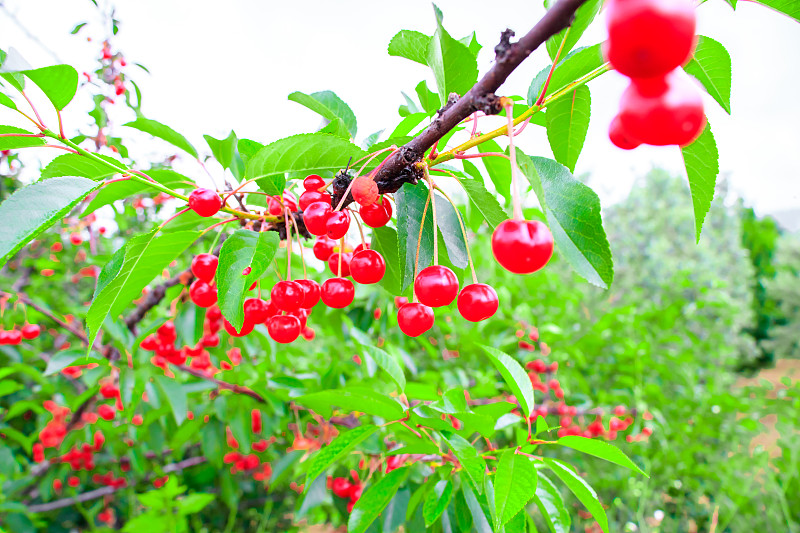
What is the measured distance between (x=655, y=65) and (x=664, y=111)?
4cm

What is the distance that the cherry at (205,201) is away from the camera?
0.82 metres

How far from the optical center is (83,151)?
→ 2.54 feet

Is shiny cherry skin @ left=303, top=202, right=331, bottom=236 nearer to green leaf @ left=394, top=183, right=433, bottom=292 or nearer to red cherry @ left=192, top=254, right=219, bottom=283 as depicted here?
green leaf @ left=394, top=183, right=433, bottom=292

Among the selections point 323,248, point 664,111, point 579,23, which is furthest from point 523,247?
point 323,248

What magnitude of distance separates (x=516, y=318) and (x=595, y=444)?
227cm

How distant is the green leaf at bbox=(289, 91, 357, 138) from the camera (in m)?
0.96

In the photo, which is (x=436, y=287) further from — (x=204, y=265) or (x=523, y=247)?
(x=204, y=265)

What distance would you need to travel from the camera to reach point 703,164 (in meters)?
0.74

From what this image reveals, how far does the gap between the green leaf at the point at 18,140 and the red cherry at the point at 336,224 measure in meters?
0.52

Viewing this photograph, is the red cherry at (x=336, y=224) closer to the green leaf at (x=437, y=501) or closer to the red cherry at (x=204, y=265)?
the red cherry at (x=204, y=265)

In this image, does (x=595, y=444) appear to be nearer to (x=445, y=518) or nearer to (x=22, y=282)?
(x=445, y=518)

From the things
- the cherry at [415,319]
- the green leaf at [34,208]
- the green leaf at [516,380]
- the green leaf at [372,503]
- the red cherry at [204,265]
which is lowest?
the green leaf at [372,503]

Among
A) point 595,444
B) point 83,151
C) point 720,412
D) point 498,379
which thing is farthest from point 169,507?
point 720,412

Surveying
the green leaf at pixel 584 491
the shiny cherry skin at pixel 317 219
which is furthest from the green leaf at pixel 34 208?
the green leaf at pixel 584 491
